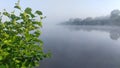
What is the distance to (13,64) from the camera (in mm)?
5945

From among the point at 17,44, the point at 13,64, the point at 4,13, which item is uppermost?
the point at 4,13

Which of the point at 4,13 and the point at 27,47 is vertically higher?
the point at 4,13

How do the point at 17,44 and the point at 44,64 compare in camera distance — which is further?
the point at 44,64

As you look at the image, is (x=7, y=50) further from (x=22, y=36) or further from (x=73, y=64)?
(x=73, y=64)

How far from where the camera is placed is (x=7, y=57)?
6008 millimetres

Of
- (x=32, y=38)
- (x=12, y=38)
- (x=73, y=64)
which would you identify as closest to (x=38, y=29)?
(x=32, y=38)

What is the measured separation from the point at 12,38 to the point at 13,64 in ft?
1.79

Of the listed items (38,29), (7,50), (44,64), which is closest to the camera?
(7,50)

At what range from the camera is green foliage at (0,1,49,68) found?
19.5 feet

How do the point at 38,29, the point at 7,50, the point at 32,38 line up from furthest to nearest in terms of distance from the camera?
the point at 38,29 < the point at 32,38 < the point at 7,50

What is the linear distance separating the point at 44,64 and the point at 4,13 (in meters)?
42.2

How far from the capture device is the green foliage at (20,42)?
5934 millimetres

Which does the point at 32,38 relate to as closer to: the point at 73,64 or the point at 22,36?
the point at 22,36

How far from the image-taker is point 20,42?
600cm
